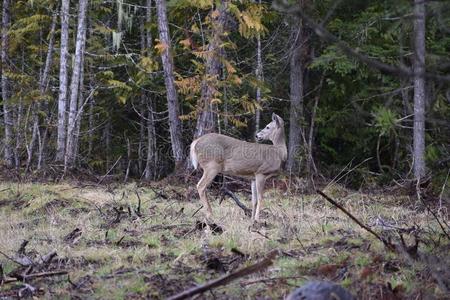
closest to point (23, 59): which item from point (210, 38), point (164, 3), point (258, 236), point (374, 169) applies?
point (164, 3)

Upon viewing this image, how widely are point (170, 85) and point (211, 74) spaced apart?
5.07 ft

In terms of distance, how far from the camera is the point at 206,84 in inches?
588

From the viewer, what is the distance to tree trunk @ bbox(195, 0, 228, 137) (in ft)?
48.7

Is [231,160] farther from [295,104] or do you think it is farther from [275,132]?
[295,104]

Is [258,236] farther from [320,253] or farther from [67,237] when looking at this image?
[67,237]

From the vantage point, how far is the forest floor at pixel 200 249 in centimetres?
541

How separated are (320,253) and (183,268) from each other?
131 centimetres

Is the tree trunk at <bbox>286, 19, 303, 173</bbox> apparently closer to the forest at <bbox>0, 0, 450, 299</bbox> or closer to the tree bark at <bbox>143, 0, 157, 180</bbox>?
the forest at <bbox>0, 0, 450, 299</bbox>

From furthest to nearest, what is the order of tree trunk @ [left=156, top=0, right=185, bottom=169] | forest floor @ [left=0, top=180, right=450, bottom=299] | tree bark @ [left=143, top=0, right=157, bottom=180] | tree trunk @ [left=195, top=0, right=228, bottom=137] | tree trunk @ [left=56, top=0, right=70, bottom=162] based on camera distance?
1. tree bark @ [left=143, top=0, right=157, bottom=180]
2. tree trunk @ [left=56, top=0, right=70, bottom=162]
3. tree trunk @ [left=156, top=0, right=185, bottom=169]
4. tree trunk @ [left=195, top=0, right=228, bottom=137]
5. forest floor @ [left=0, top=180, right=450, bottom=299]

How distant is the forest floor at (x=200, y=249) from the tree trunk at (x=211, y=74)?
13.7 ft

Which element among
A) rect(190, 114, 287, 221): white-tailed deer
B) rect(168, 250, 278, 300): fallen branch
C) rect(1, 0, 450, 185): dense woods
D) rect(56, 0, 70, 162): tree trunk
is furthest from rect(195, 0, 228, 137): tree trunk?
rect(168, 250, 278, 300): fallen branch

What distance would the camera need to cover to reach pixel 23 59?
19672 millimetres

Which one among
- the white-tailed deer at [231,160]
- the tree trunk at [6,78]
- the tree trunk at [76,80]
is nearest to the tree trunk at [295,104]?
the tree trunk at [76,80]

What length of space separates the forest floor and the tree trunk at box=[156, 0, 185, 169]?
494 centimetres
